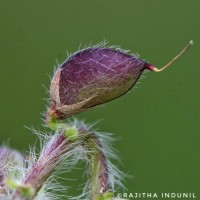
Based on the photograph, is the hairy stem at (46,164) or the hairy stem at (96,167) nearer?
the hairy stem at (46,164)

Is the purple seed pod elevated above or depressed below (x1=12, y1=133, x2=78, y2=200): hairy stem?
above

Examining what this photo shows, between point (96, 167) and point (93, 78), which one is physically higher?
point (93, 78)

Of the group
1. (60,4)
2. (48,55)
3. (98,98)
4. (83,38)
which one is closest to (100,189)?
(98,98)

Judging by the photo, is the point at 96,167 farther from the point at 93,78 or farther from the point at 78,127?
the point at 93,78

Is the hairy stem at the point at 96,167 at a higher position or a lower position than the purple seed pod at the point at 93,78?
lower

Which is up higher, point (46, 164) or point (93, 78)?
point (93, 78)

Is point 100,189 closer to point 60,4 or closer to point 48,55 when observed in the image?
point 48,55

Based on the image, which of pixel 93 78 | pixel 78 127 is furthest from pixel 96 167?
pixel 93 78

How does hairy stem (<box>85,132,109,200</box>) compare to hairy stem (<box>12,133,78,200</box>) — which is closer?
hairy stem (<box>12,133,78,200</box>)
